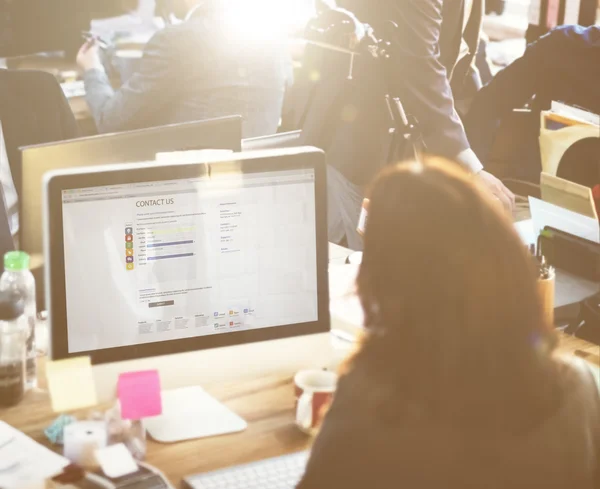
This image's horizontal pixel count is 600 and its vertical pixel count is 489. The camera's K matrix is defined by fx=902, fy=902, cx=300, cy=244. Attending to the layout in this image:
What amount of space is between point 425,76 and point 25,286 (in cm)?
148

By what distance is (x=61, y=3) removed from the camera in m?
4.16

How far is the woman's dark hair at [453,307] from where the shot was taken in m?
0.92

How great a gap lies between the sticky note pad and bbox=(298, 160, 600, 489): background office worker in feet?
1.53

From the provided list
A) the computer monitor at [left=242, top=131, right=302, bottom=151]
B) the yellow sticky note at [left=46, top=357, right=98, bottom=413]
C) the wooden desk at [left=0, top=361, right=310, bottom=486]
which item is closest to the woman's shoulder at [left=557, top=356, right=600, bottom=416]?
the wooden desk at [left=0, top=361, right=310, bottom=486]

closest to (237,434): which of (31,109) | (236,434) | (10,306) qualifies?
(236,434)

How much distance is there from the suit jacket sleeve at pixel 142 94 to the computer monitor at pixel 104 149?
144 centimetres

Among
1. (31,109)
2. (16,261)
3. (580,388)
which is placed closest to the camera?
(580,388)

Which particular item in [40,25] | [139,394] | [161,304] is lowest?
[139,394]

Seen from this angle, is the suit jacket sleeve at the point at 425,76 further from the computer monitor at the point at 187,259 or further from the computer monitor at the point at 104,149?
the computer monitor at the point at 187,259

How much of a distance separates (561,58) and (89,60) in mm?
2023

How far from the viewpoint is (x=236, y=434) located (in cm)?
150

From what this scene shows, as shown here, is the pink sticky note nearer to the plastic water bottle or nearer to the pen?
the plastic water bottle

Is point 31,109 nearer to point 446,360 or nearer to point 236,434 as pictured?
point 236,434

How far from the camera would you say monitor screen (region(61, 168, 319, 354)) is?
145 cm
